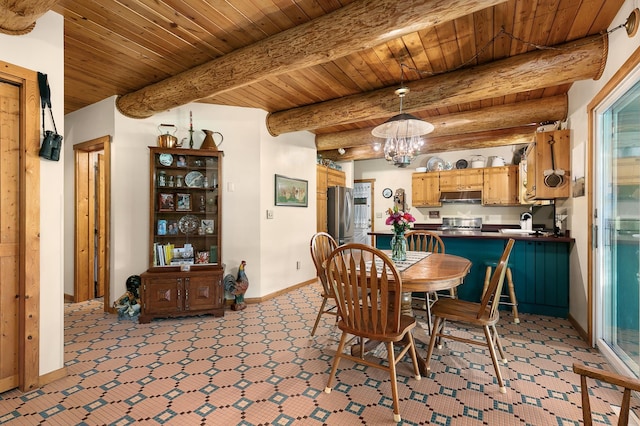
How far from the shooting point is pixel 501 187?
5648mm

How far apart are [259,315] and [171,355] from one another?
3.54 feet

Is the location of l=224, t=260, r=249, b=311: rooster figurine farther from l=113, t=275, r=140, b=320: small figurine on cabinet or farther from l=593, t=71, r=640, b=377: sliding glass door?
l=593, t=71, r=640, b=377: sliding glass door

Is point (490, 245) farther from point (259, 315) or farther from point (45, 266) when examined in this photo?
point (45, 266)

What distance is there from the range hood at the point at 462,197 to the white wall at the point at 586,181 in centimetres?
251

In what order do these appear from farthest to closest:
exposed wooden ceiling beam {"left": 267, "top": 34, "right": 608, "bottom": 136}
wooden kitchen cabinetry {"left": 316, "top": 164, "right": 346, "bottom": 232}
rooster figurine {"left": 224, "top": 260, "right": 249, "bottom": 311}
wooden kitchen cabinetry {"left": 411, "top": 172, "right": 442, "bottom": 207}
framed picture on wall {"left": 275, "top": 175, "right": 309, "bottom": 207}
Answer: wooden kitchen cabinetry {"left": 411, "top": 172, "right": 442, "bottom": 207} → wooden kitchen cabinetry {"left": 316, "top": 164, "right": 346, "bottom": 232} → framed picture on wall {"left": 275, "top": 175, "right": 309, "bottom": 207} → rooster figurine {"left": 224, "top": 260, "right": 249, "bottom": 311} → exposed wooden ceiling beam {"left": 267, "top": 34, "right": 608, "bottom": 136}

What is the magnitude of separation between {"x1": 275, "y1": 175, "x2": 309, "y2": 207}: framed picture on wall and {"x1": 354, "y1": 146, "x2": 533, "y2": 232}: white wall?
2.50 m

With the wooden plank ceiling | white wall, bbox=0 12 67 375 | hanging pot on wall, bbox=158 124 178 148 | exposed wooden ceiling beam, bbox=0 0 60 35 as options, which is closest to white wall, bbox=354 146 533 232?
the wooden plank ceiling

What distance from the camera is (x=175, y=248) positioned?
3506 mm

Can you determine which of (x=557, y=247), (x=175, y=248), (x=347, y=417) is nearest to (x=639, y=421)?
(x=347, y=417)

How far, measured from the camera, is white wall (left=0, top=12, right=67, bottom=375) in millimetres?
2008

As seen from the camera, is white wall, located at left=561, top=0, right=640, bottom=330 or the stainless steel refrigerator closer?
white wall, located at left=561, top=0, right=640, bottom=330

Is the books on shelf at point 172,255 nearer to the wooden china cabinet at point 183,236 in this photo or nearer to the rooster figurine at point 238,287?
the wooden china cabinet at point 183,236

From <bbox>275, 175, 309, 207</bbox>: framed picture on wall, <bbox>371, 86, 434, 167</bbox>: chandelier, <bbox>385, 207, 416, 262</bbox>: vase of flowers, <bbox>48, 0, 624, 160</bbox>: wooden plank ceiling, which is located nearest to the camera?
<bbox>48, 0, 624, 160</bbox>: wooden plank ceiling

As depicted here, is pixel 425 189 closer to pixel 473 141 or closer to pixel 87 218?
pixel 473 141
